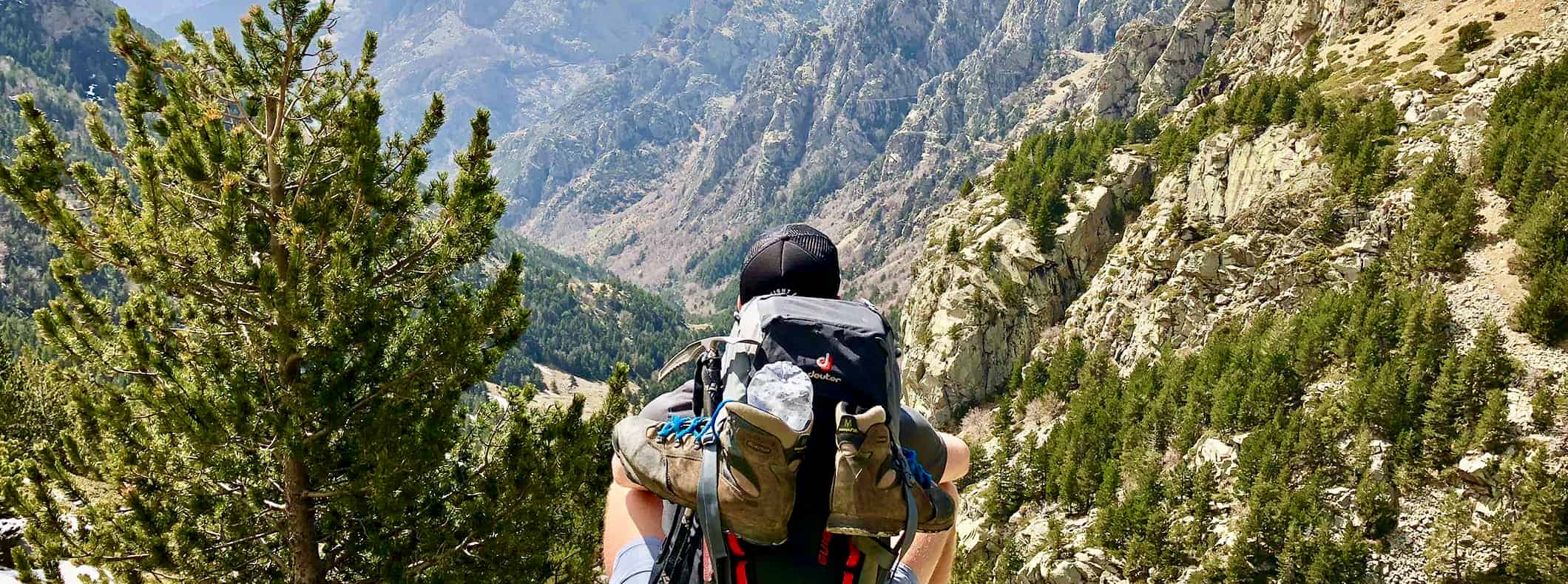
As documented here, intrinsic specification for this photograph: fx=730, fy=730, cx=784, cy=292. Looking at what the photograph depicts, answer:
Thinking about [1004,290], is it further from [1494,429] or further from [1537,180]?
[1494,429]

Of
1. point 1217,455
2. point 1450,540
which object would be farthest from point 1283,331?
point 1450,540

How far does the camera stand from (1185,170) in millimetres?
41469

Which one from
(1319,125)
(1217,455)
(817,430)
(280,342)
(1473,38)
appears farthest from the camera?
(1319,125)

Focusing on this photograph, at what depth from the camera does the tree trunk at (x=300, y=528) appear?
816cm

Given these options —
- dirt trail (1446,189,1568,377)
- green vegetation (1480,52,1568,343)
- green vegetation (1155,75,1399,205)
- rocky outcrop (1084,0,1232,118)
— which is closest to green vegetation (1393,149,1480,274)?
dirt trail (1446,189,1568,377)

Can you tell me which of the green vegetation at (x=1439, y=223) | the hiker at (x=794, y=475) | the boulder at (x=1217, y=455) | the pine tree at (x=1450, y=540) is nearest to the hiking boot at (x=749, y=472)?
the hiker at (x=794, y=475)

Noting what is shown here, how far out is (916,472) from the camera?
329 centimetres

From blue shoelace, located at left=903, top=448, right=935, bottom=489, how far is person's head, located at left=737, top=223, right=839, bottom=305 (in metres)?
0.89

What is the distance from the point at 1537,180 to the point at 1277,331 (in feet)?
27.3

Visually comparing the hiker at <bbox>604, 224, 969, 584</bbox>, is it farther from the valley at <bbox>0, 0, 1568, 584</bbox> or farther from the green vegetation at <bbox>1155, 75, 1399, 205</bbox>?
the green vegetation at <bbox>1155, 75, 1399, 205</bbox>

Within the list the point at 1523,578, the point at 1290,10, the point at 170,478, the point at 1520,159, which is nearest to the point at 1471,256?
the point at 1520,159

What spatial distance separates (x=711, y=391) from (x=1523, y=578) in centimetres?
2159

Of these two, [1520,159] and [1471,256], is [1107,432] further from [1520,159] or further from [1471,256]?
[1520,159]

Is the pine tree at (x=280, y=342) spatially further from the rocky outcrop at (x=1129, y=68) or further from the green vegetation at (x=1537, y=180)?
the rocky outcrop at (x=1129, y=68)
